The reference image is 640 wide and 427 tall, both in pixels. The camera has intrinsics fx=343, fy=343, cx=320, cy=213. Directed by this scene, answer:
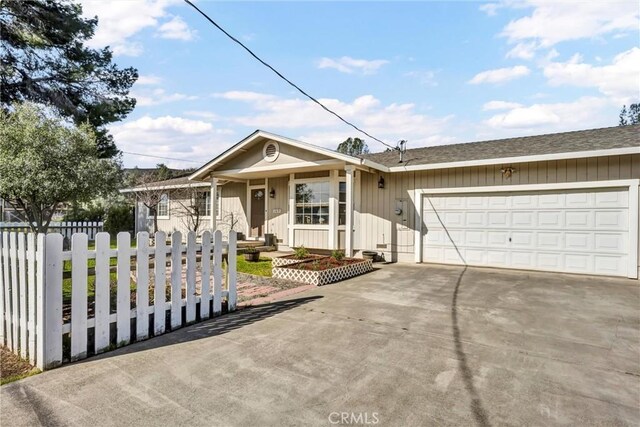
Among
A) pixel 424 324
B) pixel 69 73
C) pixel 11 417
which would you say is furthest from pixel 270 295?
pixel 69 73

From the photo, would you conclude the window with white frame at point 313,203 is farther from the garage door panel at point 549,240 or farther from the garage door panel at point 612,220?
the garage door panel at point 612,220

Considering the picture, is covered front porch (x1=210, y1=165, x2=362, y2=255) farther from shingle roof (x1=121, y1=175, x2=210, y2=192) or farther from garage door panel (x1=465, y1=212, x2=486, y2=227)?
garage door panel (x1=465, y1=212, x2=486, y2=227)

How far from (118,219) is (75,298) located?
1689cm

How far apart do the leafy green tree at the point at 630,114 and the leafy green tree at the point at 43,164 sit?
48055 millimetres

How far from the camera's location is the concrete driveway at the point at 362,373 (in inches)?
92.0

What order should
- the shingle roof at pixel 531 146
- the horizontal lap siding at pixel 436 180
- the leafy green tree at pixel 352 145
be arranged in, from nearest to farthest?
the horizontal lap siding at pixel 436 180 < the shingle roof at pixel 531 146 < the leafy green tree at pixel 352 145

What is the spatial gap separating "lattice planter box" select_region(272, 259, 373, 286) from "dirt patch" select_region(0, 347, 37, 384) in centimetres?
457

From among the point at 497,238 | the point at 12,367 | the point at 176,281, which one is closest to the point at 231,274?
the point at 176,281

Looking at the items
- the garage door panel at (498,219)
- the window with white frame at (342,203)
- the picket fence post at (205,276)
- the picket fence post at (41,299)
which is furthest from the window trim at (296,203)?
the picket fence post at (41,299)

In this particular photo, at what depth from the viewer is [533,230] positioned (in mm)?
8609

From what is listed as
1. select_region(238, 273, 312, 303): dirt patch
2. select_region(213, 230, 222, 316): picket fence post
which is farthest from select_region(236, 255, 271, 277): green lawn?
select_region(213, 230, 222, 316): picket fence post

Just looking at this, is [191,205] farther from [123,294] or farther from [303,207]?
[123,294]

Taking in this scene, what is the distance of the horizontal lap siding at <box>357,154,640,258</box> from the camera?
7805mm

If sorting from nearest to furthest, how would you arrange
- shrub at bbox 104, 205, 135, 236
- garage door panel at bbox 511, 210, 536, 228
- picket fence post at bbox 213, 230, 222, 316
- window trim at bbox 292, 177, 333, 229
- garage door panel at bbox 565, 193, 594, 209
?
picket fence post at bbox 213, 230, 222, 316, garage door panel at bbox 565, 193, 594, 209, garage door panel at bbox 511, 210, 536, 228, window trim at bbox 292, 177, 333, 229, shrub at bbox 104, 205, 135, 236
